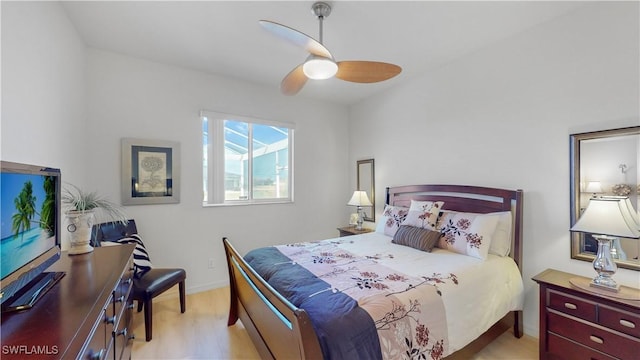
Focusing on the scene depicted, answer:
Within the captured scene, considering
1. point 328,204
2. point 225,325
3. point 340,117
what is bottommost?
point 225,325

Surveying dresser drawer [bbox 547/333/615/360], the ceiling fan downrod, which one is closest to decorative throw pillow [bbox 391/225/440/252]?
dresser drawer [bbox 547/333/615/360]

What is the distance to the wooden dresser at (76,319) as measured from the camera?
2.58ft

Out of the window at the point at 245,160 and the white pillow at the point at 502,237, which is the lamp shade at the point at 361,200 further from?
the white pillow at the point at 502,237

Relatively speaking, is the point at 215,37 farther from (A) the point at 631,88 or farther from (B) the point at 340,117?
(A) the point at 631,88

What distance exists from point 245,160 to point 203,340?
2228 millimetres

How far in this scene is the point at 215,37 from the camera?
2529 mm

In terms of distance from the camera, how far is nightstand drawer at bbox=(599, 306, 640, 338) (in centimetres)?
160

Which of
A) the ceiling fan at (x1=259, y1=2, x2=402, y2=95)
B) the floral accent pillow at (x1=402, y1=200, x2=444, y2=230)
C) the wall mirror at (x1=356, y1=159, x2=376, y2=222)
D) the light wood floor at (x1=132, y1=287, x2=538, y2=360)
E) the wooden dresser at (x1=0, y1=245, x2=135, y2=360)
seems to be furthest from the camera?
the wall mirror at (x1=356, y1=159, x2=376, y2=222)

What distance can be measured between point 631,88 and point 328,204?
347 cm

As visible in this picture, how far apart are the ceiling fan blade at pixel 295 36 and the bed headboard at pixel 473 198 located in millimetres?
2064

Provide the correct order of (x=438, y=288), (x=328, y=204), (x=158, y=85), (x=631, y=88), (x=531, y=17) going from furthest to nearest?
(x=328, y=204) → (x=158, y=85) → (x=531, y=17) → (x=631, y=88) → (x=438, y=288)

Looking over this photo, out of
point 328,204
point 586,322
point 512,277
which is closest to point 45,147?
point 328,204

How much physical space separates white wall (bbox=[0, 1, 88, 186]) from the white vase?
0.40 meters

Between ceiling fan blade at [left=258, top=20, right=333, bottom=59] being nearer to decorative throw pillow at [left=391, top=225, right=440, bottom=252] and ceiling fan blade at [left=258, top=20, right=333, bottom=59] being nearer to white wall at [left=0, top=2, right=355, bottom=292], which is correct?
white wall at [left=0, top=2, right=355, bottom=292]
